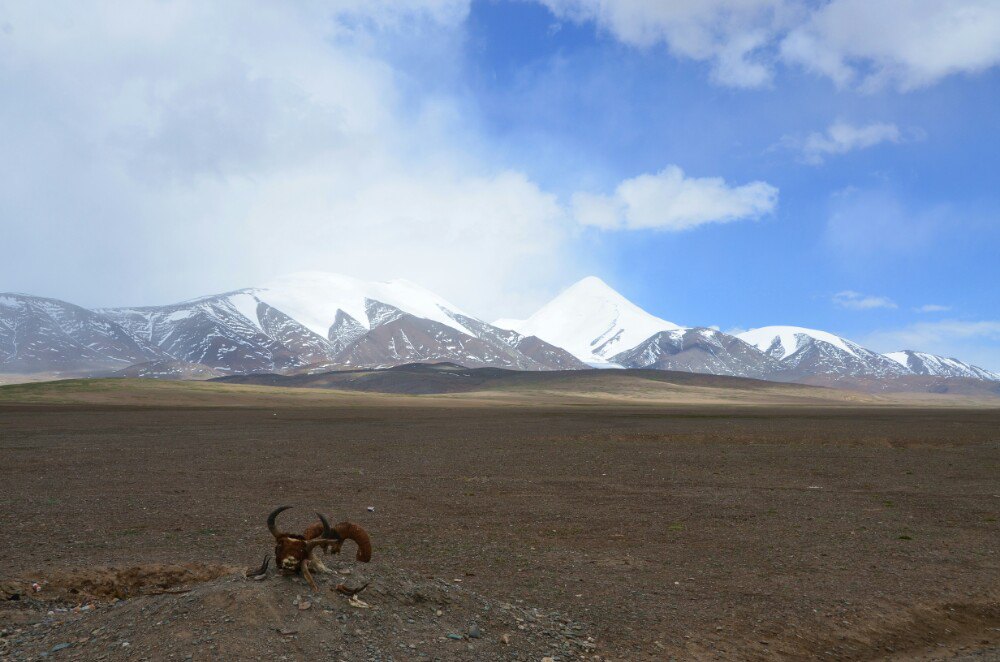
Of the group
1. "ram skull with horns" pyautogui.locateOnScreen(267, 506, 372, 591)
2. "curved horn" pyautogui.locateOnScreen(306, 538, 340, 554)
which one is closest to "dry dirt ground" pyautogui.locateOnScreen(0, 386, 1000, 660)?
"ram skull with horns" pyautogui.locateOnScreen(267, 506, 372, 591)

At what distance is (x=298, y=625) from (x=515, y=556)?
5.61m

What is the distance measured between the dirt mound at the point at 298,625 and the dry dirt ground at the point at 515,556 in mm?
23

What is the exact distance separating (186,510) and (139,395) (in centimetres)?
8397

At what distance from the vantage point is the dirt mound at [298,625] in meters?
6.26

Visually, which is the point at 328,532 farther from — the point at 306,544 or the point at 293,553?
the point at 293,553

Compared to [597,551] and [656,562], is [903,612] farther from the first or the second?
[597,551]

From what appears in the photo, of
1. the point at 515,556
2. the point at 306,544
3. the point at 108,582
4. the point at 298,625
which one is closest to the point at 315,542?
the point at 306,544

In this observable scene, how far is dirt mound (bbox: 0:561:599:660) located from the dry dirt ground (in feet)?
0.08

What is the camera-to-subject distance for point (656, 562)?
37.7 feet

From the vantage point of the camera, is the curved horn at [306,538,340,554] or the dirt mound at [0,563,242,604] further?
the dirt mound at [0,563,242,604]

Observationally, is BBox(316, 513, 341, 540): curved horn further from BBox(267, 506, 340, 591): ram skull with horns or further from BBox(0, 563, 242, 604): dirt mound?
BBox(0, 563, 242, 604): dirt mound

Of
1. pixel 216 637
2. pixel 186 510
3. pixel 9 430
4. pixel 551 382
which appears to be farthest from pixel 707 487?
pixel 551 382

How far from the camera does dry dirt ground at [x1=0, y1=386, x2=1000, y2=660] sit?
684 centimetres

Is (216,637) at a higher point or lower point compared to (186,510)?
higher
